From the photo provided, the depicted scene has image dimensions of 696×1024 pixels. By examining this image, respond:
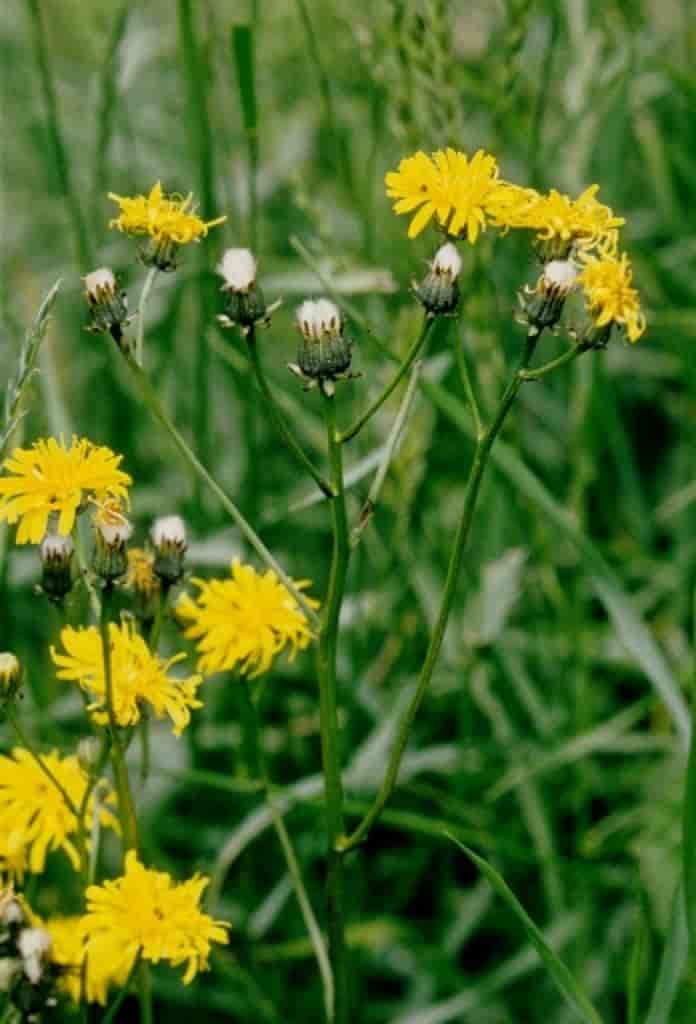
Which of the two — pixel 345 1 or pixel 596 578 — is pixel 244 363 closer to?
pixel 596 578

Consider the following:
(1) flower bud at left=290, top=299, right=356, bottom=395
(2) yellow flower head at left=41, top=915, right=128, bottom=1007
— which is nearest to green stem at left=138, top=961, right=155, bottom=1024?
(2) yellow flower head at left=41, top=915, right=128, bottom=1007

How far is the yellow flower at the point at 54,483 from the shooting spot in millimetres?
1140

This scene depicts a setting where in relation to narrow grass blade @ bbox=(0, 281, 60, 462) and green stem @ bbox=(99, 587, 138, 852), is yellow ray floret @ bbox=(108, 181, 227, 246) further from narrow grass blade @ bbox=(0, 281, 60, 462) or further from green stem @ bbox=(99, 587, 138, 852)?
green stem @ bbox=(99, 587, 138, 852)

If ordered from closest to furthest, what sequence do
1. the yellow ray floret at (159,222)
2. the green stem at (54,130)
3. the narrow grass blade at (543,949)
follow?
the narrow grass blade at (543,949)
the yellow ray floret at (159,222)
the green stem at (54,130)

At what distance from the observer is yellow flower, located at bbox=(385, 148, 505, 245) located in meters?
1.18

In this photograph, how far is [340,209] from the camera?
9.56 ft

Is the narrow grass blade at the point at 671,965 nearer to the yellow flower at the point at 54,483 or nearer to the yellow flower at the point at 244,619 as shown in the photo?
the yellow flower at the point at 244,619

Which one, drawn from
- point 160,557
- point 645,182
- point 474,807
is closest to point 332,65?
point 645,182

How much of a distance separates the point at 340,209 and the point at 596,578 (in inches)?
56.4

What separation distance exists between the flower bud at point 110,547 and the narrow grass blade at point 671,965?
534 mm

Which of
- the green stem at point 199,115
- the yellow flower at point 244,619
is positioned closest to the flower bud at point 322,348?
the yellow flower at point 244,619

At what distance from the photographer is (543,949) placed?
3.85ft

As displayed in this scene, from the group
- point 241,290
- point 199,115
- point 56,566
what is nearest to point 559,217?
point 241,290

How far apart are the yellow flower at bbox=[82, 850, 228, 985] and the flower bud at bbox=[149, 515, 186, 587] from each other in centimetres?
23
